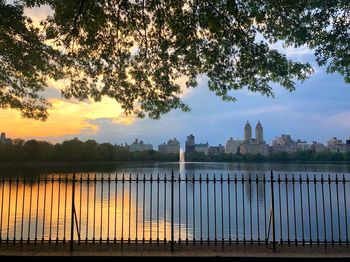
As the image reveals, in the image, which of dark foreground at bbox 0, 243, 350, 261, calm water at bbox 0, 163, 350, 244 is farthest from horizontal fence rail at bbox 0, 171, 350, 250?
dark foreground at bbox 0, 243, 350, 261

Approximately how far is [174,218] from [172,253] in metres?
17.2

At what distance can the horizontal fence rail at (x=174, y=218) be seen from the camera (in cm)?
963

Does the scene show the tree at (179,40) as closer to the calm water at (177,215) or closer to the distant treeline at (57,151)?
the calm water at (177,215)

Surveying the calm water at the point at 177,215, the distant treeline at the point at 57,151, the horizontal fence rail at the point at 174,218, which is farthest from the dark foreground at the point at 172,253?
the distant treeline at the point at 57,151

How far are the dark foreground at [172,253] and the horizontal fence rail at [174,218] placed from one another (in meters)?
0.26

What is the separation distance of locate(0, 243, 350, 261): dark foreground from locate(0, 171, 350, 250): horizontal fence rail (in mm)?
262

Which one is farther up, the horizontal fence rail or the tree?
the tree

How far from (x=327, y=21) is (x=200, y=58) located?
145 inches

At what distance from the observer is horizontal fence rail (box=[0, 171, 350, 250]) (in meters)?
9.63

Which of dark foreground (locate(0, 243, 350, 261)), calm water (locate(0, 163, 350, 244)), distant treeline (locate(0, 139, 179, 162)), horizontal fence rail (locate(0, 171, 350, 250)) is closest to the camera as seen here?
dark foreground (locate(0, 243, 350, 261))

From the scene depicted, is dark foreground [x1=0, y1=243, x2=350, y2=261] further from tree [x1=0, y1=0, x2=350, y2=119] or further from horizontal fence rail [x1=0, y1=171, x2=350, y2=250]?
tree [x1=0, y1=0, x2=350, y2=119]

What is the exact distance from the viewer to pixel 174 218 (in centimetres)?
2522

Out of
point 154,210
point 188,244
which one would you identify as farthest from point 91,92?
point 154,210

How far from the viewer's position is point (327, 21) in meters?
10.5
